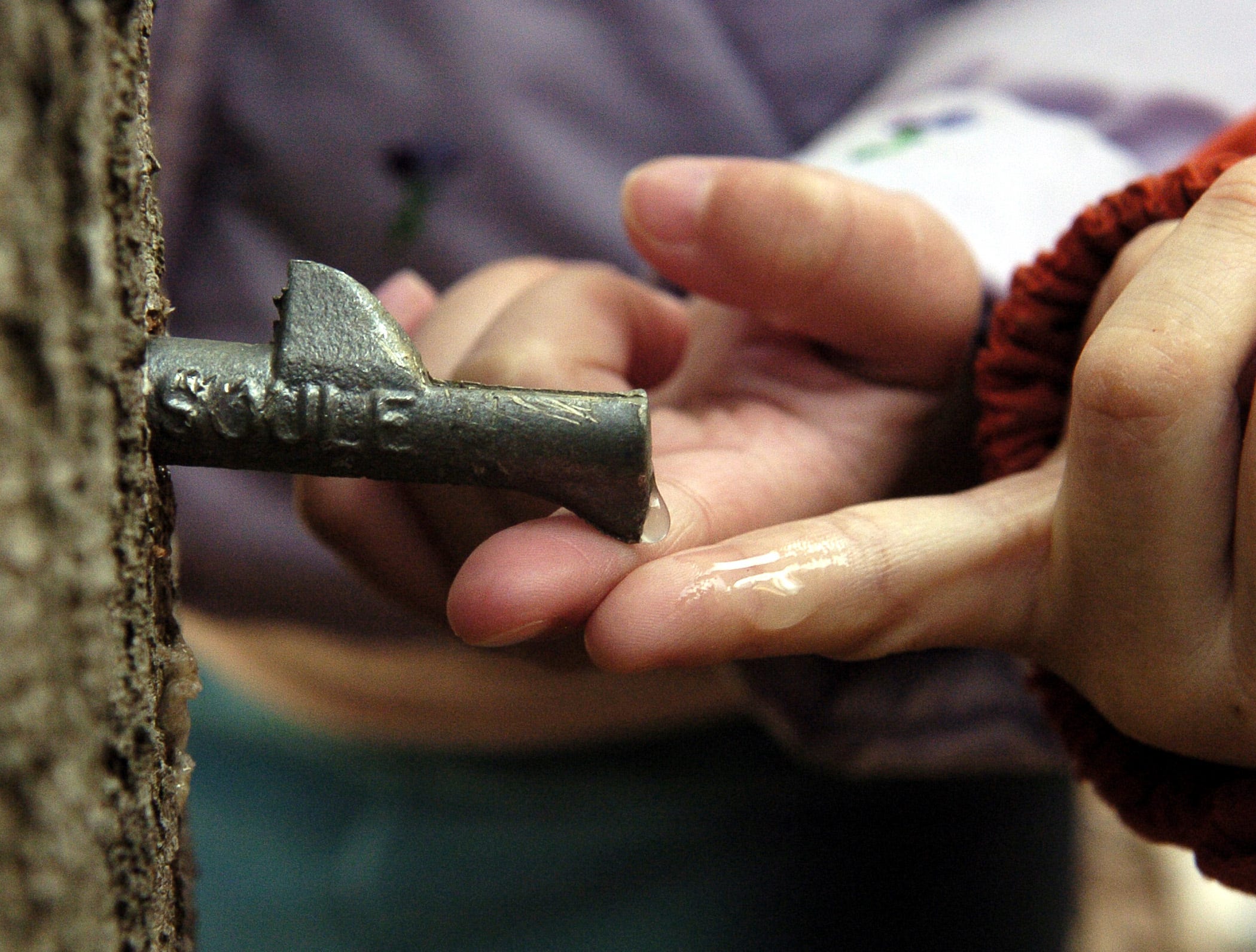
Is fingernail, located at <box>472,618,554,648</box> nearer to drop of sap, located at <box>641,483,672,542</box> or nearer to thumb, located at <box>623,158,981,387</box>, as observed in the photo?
drop of sap, located at <box>641,483,672,542</box>

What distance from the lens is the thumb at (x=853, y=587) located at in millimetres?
362

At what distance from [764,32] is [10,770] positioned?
771mm

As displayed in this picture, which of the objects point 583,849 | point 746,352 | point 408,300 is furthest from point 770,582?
point 583,849

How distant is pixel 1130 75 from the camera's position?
2.37 ft

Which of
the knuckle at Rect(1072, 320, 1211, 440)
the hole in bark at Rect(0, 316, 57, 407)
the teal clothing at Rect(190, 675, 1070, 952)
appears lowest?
the teal clothing at Rect(190, 675, 1070, 952)

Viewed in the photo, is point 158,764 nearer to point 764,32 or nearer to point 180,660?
point 180,660

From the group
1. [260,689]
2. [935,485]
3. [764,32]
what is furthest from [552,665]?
[764,32]

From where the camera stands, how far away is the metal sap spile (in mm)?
309

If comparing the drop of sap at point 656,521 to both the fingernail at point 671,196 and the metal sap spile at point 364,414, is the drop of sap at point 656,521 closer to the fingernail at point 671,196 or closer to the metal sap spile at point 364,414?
the metal sap spile at point 364,414

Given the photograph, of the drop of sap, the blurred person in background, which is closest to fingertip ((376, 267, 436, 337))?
the blurred person in background

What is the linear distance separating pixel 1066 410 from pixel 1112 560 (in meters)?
0.12

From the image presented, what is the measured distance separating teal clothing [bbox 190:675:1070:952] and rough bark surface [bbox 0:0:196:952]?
568 millimetres

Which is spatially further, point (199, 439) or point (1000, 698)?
point (1000, 698)

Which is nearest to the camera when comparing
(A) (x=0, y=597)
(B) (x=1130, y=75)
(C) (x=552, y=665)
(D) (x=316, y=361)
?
(A) (x=0, y=597)
